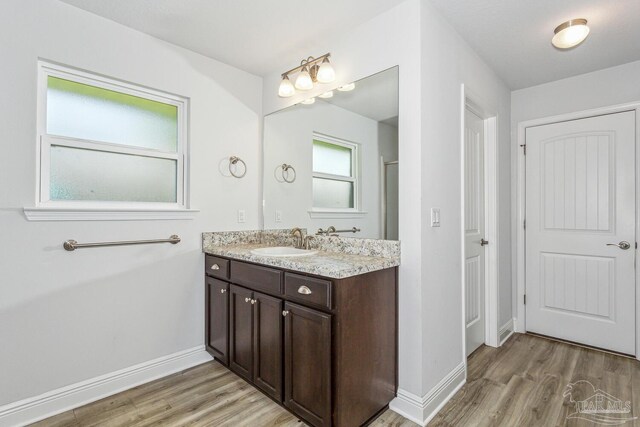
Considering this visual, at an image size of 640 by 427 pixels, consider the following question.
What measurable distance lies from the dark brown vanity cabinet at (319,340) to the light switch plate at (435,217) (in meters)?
0.37

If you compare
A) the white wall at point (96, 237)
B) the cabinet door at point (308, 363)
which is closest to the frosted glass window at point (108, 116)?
the white wall at point (96, 237)

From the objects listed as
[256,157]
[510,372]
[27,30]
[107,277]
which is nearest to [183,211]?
[107,277]

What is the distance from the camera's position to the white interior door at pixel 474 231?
8.33 feet

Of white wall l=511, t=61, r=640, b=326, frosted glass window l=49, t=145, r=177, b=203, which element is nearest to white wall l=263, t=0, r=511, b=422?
white wall l=511, t=61, r=640, b=326

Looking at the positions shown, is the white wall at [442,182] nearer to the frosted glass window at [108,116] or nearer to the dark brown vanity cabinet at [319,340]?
the dark brown vanity cabinet at [319,340]

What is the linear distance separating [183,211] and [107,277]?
2.06ft

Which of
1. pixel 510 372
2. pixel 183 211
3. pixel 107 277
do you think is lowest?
pixel 510 372

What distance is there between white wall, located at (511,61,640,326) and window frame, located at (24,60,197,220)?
300 cm

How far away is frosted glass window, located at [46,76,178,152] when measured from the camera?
1952 millimetres

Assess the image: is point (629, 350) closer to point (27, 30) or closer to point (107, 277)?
point (107, 277)

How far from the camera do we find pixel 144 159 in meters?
2.29

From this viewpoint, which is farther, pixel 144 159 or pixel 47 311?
pixel 144 159

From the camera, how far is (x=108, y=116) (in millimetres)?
2139

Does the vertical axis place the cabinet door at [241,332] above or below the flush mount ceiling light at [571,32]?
below
